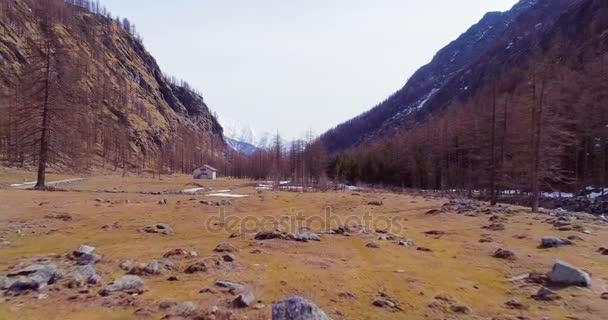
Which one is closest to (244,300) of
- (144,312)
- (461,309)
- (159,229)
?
(144,312)

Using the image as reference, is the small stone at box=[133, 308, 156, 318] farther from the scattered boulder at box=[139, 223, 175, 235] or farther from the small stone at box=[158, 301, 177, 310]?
the scattered boulder at box=[139, 223, 175, 235]

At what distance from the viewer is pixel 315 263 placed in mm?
12125

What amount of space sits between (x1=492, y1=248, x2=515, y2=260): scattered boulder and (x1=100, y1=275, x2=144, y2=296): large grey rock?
11464mm

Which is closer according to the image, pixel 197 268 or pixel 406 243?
pixel 197 268

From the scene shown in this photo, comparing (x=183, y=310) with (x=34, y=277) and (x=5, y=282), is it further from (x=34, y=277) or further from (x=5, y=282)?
(x=5, y=282)

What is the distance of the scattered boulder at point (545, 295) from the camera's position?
9562mm

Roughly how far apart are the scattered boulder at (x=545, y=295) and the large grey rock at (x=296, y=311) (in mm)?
5531

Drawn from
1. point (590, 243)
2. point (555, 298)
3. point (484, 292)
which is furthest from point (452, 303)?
point (590, 243)

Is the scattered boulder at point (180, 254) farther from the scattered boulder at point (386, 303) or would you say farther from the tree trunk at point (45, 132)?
the tree trunk at point (45, 132)

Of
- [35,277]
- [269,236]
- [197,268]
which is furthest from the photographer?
[269,236]

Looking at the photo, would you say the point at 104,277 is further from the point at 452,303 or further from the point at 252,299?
the point at 452,303

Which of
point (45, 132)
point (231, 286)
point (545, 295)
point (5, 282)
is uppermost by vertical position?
point (45, 132)

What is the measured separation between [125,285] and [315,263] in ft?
17.3

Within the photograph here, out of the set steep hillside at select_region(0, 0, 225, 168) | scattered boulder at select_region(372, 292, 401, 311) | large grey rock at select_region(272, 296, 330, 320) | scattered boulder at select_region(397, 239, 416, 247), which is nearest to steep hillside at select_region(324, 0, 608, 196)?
scattered boulder at select_region(397, 239, 416, 247)
